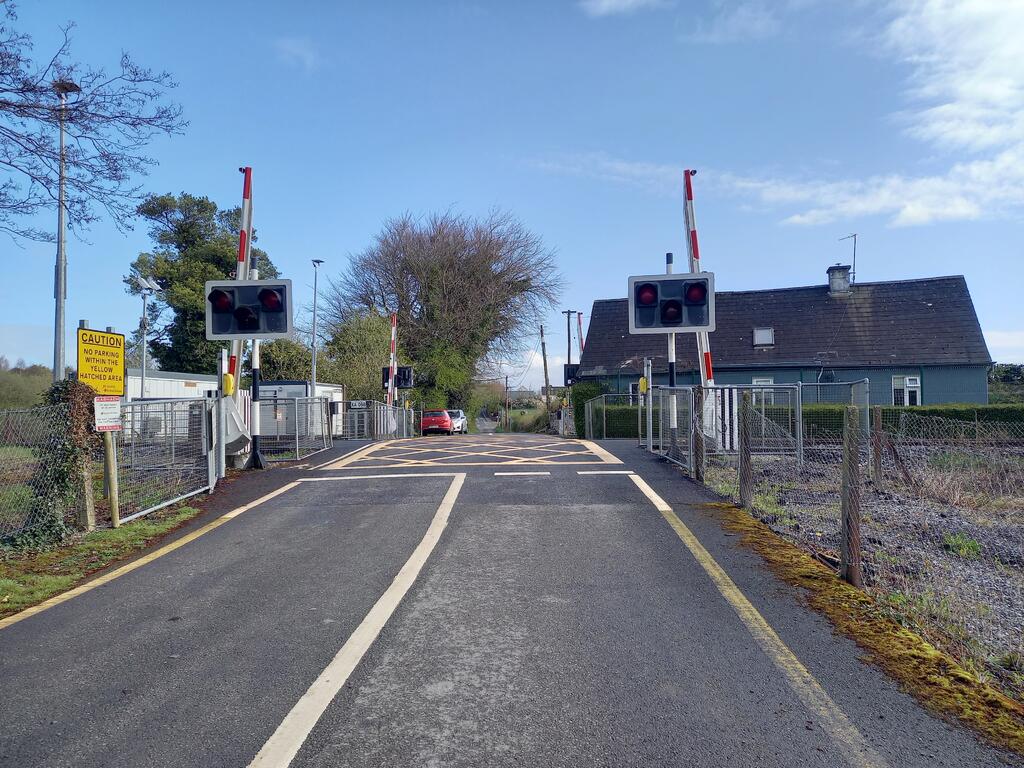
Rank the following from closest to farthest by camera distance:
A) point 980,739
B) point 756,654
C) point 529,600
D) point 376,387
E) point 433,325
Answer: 1. point 980,739
2. point 756,654
3. point 529,600
4. point 376,387
5. point 433,325

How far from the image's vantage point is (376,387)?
43.2 metres

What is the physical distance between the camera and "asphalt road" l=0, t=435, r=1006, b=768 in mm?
3473

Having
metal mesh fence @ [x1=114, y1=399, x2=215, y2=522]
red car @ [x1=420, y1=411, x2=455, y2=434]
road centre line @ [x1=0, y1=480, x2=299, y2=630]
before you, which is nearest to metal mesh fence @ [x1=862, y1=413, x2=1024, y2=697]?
road centre line @ [x1=0, y1=480, x2=299, y2=630]

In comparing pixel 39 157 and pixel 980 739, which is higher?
pixel 39 157

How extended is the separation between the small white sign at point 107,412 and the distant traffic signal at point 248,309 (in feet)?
13.5

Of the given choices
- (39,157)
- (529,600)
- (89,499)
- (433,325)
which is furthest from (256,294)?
(433,325)

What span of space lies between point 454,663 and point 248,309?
9.77 m

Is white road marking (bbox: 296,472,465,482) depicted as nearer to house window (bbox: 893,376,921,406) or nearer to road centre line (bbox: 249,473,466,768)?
road centre line (bbox: 249,473,466,768)

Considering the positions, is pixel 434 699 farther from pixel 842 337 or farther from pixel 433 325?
pixel 433 325

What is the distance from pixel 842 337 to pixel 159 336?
3918 centimetres

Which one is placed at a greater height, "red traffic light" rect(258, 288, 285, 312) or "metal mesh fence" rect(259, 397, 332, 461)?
"red traffic light" rect(258, 288, 285, 312)

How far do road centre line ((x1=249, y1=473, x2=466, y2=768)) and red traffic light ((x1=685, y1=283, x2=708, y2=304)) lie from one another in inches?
325

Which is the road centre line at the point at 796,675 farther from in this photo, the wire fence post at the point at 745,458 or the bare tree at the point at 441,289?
the bare tree at the point at 441,289

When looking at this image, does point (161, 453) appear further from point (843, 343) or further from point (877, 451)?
point (843, 343)
